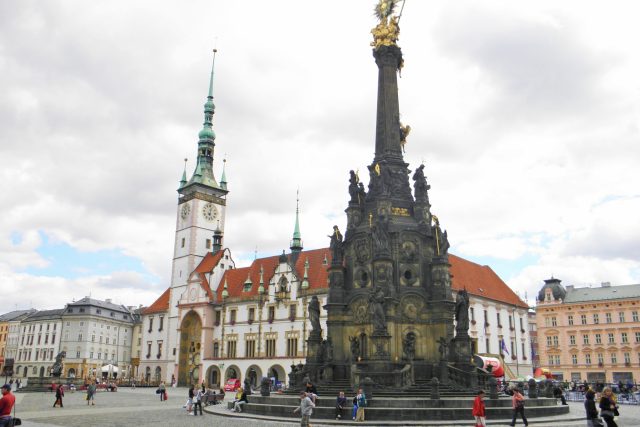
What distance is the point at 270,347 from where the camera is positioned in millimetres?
57531

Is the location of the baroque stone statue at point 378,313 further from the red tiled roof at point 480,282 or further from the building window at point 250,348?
the building window at point 250,348

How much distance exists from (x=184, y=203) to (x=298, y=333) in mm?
29076

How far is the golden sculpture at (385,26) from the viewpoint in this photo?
27031 millimetres

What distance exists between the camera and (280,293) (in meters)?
58.0

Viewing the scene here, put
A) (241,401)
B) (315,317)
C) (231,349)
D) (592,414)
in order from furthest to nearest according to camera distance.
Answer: (231,349) < (315,317) < (241,401) < (592,414)

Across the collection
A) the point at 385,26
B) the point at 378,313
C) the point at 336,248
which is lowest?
the point at 378,313

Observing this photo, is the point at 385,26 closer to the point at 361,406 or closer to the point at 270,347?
the point at 361,406

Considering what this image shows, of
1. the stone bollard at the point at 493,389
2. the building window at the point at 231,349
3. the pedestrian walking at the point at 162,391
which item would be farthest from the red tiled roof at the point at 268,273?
the stone bollard at the point at 493,389

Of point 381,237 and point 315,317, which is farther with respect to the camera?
point 315,317

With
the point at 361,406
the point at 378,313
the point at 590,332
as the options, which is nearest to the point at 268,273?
the point at 590,332

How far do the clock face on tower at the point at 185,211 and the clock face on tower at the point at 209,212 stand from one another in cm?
202

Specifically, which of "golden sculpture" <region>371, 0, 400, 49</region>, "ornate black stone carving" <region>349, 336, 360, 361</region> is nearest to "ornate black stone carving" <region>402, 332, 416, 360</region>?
"ornate black stone carving" <region>349, 336, 360, 361</region>

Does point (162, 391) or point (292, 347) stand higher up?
point (292, 347)

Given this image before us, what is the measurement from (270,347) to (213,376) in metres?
9.16
